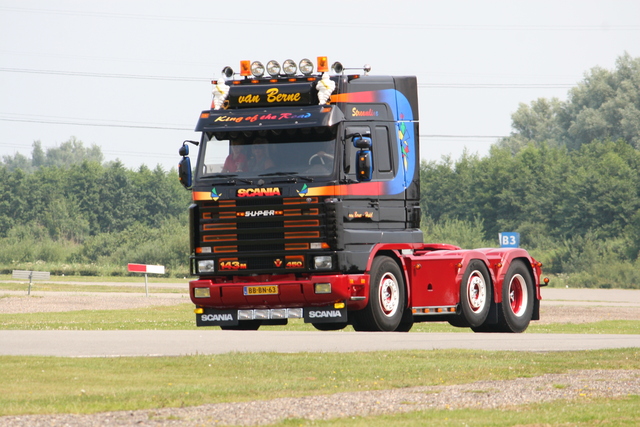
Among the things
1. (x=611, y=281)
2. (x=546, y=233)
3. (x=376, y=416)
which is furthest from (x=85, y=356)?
(x=546, y=233)

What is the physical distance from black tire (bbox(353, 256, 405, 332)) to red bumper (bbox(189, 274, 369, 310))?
21 cm

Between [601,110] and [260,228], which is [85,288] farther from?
[601,110]

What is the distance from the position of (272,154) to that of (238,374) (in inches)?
251

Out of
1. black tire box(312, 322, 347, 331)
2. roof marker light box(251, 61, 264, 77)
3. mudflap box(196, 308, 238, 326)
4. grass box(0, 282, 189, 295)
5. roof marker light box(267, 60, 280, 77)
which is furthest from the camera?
grass box(0, 282, 189, 295)

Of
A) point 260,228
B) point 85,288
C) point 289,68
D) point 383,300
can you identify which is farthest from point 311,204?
point 85,288

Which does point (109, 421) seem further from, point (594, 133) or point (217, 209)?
point (594, 133)

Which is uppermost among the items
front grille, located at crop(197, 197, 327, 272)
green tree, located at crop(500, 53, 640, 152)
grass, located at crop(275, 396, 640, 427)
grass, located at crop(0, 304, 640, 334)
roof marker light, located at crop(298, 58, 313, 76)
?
green tree, located at crop(500, 53, 640, 152)

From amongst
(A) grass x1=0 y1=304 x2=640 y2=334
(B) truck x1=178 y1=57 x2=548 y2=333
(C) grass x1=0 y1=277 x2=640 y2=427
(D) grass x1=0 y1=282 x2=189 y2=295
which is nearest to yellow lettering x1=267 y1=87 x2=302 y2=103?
(B) truck x1=178 y1=57 x2=548 y2=333

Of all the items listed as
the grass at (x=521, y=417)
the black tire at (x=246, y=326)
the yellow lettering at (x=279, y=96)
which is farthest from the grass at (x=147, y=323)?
the grass at (x=521, y=417)

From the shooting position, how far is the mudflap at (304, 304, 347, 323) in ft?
62.1

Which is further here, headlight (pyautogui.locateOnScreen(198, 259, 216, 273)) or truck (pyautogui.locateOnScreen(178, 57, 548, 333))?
headlight (pyautogui.locateOnScreen(198, 259, 216, 273))

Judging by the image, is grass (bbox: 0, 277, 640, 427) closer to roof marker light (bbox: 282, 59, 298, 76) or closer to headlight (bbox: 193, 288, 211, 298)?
headlight (bbox: 193, 288, 211, 298)

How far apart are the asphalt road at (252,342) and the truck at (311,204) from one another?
0.67 meters

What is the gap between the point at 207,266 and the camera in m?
19.2
